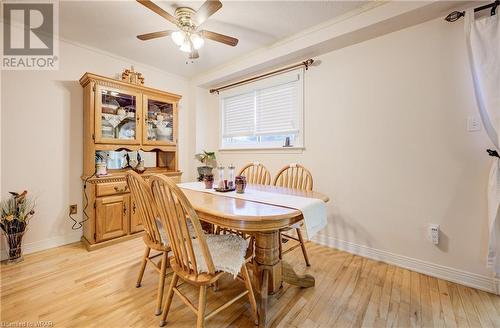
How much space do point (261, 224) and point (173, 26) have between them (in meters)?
2.26

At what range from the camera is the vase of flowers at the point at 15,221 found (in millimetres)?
1972

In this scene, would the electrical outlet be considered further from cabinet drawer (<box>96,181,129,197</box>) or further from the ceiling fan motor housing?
cabinet drawer (<box>96,181,129,197</box>)

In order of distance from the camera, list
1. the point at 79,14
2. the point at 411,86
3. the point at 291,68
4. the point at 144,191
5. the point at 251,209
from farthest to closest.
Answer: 1. the point at 291,68
2. the point at 79,14
3. the point at 411,86
4. the point at 144,191
5. the point at 251,209

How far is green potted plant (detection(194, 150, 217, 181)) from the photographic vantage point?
131 inches

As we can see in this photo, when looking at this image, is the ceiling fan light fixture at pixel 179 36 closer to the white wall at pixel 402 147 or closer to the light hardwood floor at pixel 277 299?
the white wall at pixel 402 147

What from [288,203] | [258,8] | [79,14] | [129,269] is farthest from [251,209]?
[79,14]

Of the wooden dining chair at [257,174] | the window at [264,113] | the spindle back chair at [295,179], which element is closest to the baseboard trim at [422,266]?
the spindle back chair at [295,179]

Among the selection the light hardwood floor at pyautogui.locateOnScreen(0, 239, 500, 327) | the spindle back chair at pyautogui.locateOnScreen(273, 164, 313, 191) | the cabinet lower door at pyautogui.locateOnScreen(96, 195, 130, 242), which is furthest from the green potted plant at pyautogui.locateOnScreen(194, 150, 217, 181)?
the light hardwood floor at pyautogui.locateOnScreen(0, 239, 500, 327)

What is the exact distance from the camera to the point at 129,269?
6.23 feet

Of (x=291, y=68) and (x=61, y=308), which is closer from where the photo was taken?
(x=61, y=308)

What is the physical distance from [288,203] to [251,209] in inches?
10.7

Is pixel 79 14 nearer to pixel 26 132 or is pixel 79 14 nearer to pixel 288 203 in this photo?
pixel 26 132

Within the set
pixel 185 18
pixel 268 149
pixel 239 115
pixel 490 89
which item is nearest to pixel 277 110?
pixel 268 149

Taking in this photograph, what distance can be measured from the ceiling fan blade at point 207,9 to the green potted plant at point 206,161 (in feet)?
6.69
